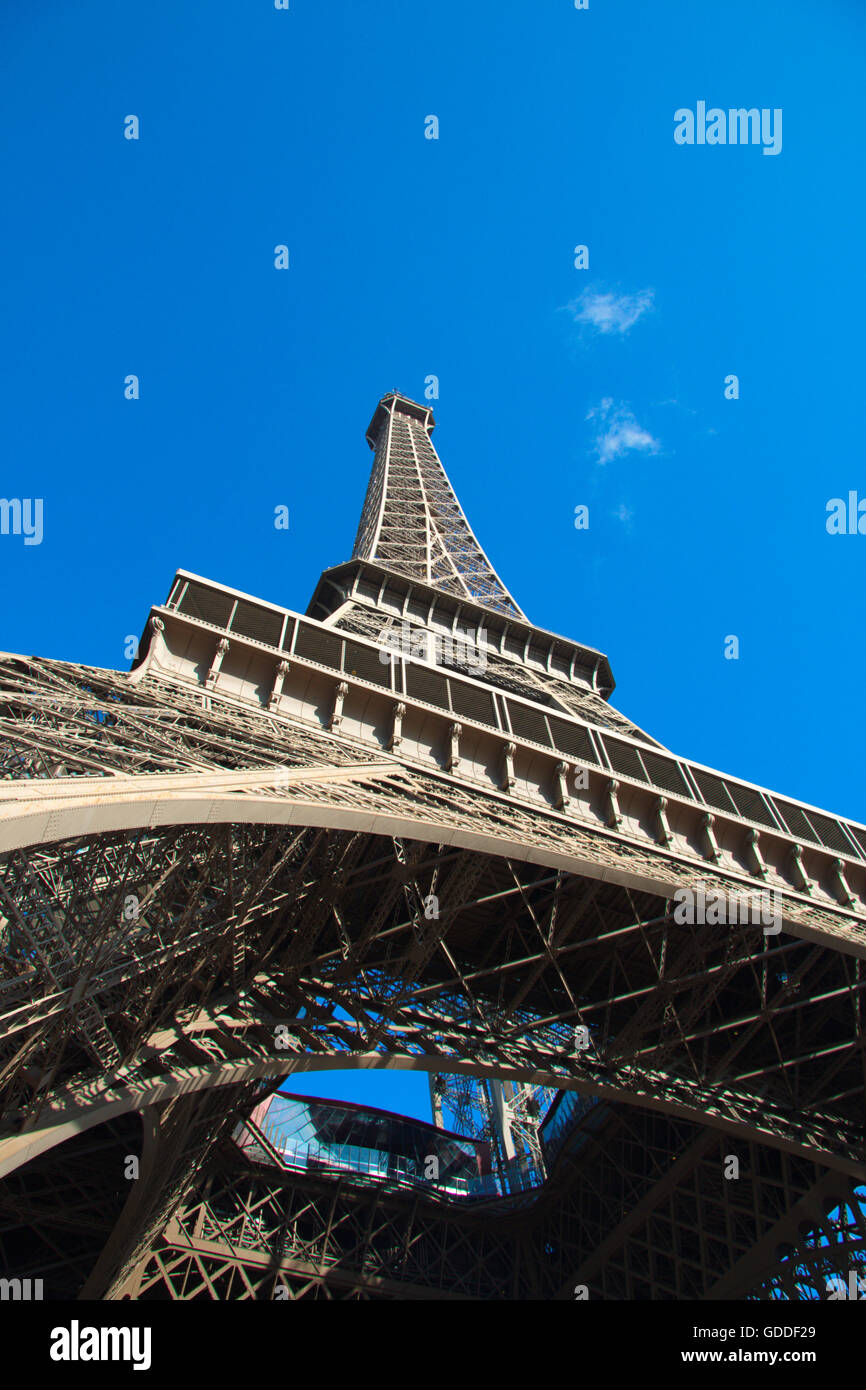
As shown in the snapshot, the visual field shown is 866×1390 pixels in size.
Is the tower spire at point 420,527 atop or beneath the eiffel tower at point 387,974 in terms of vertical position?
atop

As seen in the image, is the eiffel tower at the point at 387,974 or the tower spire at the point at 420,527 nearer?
the eiffel tower at the point at 387,974

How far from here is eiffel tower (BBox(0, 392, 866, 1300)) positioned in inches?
457

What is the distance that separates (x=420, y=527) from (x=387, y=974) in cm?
3808

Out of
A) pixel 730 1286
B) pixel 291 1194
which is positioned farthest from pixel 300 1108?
pixel 730 1286

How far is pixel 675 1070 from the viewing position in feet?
66.6

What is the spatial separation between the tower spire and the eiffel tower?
13939 mm

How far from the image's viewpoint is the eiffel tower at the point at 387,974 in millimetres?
11602

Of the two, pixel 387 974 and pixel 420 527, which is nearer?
pixel 387 974

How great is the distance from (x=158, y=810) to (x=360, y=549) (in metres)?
40.6

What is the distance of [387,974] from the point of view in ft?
60.4

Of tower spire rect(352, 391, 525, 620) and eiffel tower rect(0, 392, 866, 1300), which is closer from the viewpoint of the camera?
eiffel tower rect(0, 392, 866, 1300)

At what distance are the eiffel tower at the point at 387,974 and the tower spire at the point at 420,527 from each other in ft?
45.7
